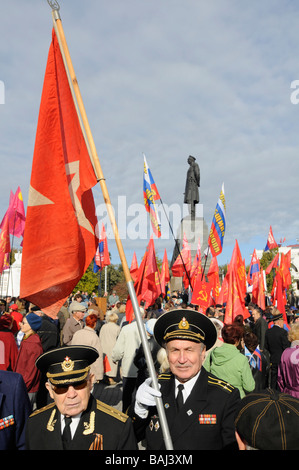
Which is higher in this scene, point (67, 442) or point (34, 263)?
point (34, 263)

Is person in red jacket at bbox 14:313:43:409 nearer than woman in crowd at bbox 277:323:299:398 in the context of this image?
No

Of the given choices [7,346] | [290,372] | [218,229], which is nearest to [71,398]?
[7,346]

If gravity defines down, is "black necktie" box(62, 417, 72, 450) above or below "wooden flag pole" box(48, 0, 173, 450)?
below

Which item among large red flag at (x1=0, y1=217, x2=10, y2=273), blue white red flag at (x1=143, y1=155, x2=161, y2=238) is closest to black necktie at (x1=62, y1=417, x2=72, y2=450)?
blue white red flag at (x1=143, y1=155, x2=161, y2=238)

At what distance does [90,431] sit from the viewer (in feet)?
8.16

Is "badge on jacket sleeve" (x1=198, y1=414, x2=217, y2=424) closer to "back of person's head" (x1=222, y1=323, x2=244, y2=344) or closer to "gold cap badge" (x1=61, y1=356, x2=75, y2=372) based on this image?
"gold cap badge" (x1=61, y1=356, x2=75, y2=372)

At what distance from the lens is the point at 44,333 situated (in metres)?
7.06

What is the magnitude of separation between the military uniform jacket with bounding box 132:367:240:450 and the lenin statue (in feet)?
96.4

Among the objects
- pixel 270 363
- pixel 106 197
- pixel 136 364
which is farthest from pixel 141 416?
pixel 270 363

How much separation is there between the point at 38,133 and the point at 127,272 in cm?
146

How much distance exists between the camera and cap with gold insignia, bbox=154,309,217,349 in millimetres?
2961

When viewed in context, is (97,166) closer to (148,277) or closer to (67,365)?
(67,365)

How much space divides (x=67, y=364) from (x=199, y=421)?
903mm

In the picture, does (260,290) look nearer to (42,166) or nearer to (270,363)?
(270,363)
